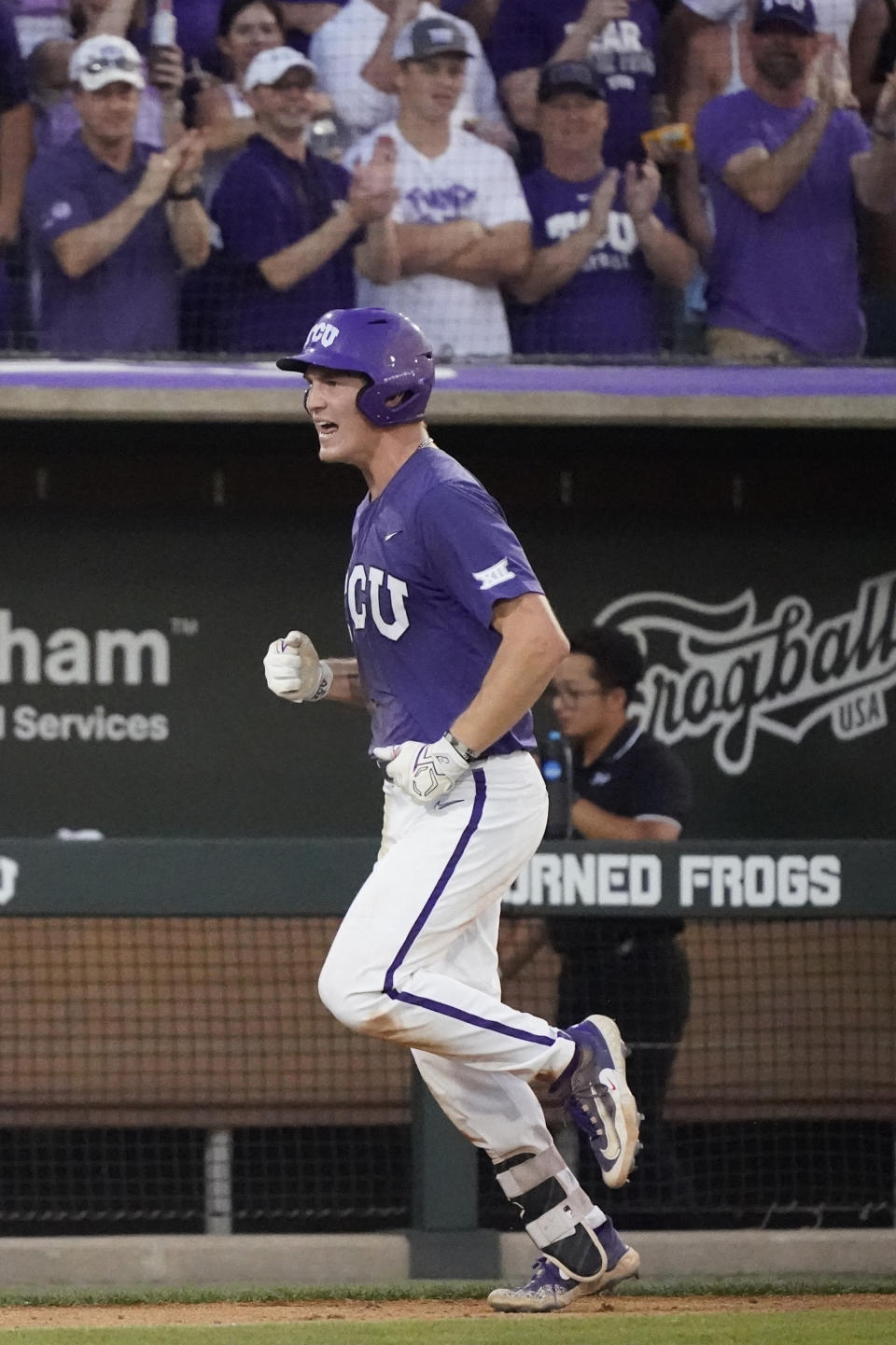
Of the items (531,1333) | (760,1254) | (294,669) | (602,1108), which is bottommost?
(760,1254)

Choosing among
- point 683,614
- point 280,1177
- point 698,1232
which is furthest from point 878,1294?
point 683,614

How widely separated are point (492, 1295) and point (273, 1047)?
232 centimetres

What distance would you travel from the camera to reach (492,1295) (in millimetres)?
3824

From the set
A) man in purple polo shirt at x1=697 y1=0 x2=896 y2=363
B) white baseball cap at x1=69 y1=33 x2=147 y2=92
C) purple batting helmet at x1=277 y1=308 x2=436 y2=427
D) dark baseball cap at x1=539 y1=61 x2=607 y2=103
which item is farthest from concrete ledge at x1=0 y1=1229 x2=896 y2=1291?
dark baseball cap at x1=539 y1=61 x2=607 y2=103

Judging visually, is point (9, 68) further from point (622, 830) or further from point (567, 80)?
point (622, 830)

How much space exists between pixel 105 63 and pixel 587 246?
5.87ft

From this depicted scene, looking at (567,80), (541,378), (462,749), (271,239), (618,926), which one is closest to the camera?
(462,749)

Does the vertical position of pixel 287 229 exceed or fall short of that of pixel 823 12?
it falls short

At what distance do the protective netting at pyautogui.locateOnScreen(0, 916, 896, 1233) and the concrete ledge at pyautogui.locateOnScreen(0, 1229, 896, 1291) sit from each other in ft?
1.19

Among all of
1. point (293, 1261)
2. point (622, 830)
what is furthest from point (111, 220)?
point (293, 1261)

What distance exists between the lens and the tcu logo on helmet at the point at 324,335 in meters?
3.76

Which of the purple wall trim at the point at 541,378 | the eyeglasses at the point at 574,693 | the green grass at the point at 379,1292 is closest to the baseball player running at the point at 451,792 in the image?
the green grass at the point at 379,1292

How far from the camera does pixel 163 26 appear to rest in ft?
22.7

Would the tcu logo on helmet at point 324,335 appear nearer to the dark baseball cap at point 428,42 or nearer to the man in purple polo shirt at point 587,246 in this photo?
the man in purple polo shirt at point 587,246
